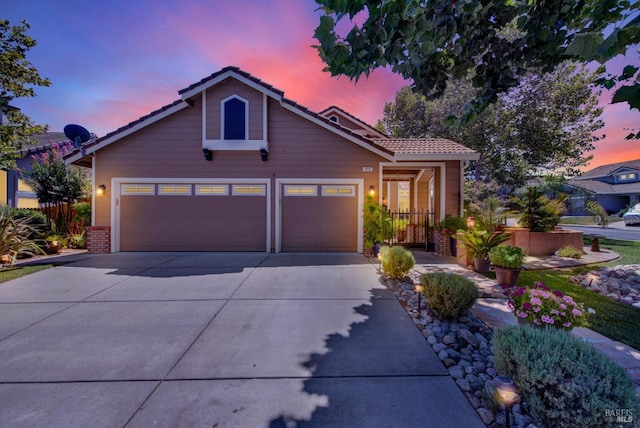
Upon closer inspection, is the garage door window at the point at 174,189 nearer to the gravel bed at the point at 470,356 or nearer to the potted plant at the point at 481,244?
the gravel bed at the point at 470,356

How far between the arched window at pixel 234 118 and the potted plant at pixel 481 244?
765 cm

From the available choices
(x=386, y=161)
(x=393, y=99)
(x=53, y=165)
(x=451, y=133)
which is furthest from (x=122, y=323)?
(x=393, y=99)

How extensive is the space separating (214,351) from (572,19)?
20.8 ft

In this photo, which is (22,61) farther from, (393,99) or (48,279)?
(393,99)

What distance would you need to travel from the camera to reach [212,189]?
31.5 ft

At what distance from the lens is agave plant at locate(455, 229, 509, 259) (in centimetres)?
681

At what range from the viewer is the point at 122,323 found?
153 inches

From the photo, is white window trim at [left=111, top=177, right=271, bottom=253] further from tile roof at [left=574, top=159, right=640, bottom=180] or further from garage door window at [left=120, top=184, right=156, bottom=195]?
tile roof at [left=574, top=159, right=640, bottom=180]

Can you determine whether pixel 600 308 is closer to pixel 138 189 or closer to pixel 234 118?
pixel 234 118

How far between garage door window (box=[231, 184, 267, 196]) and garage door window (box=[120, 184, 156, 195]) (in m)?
2.79

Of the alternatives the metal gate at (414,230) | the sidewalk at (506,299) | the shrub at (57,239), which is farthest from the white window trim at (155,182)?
the sidewalk at (506,299)

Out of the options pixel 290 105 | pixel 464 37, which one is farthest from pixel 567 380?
pixel 290 105

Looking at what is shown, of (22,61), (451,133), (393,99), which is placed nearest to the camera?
(22,61)

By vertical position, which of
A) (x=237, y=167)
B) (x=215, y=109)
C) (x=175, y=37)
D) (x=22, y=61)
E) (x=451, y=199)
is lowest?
(x=451, y=199)
